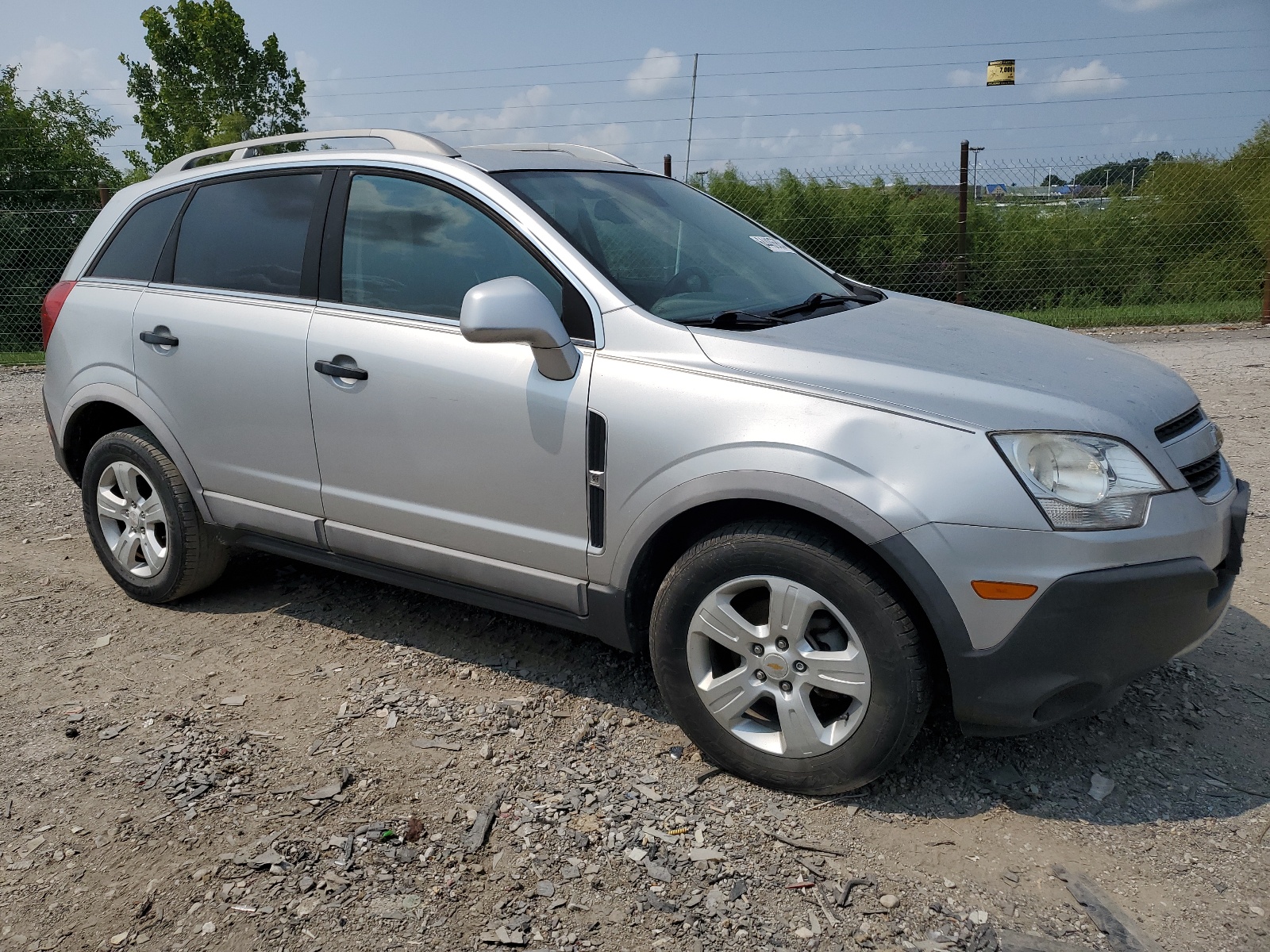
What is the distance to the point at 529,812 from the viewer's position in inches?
107

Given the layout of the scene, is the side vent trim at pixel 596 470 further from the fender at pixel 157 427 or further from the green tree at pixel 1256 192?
the green tree at pixel 1256 192

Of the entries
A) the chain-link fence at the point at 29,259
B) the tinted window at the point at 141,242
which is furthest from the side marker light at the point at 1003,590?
the chain-link fence at the point at 29,259

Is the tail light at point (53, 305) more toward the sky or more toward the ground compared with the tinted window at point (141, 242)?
more toward the ground

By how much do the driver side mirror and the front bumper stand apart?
138cm

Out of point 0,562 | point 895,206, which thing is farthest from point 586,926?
point 895,206

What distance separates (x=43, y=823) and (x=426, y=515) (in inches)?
53.3

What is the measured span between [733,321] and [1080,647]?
1.30m

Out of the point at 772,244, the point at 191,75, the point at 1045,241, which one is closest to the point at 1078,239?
the point at 1045,241

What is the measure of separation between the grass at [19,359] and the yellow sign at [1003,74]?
1143cm

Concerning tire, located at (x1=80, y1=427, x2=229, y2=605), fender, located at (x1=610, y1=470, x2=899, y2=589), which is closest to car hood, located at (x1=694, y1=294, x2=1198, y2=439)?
fender, located at (x1=610, y1=470, x2=899, y2=589)

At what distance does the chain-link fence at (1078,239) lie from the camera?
37.9ft

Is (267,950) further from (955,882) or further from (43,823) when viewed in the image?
(955,882)

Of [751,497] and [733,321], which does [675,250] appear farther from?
[751,497]

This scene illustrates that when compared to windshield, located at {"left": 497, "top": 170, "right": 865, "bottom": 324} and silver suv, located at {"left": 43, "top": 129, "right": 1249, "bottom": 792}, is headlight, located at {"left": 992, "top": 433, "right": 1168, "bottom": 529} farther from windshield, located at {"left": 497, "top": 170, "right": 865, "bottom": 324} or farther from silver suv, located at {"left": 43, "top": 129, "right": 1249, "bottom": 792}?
windshield, located at {"left": 497, "top": 170, "right": 865, "bottom": 324}
